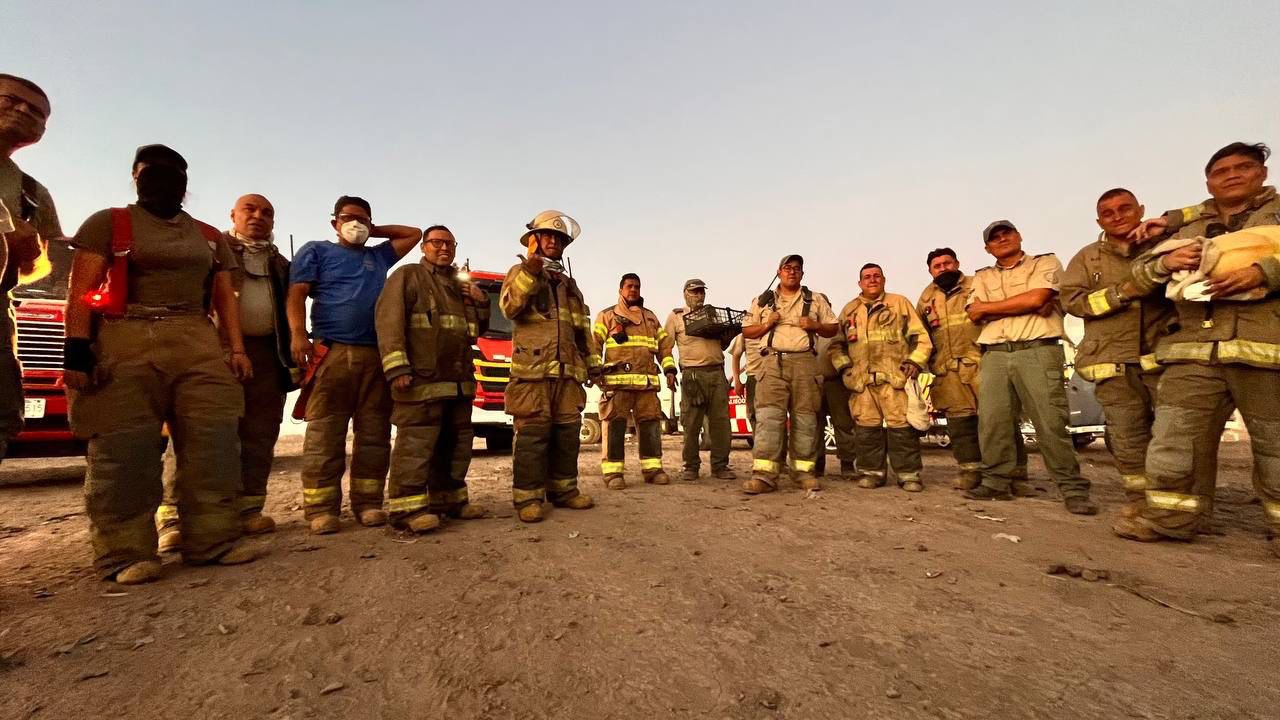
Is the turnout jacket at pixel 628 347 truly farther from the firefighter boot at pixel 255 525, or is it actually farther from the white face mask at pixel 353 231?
the firefighter boot at pixel 255 525

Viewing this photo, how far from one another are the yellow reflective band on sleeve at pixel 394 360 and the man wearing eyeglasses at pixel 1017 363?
4.57 meters

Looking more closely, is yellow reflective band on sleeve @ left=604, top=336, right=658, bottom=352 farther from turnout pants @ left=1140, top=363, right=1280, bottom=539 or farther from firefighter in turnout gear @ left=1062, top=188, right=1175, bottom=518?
turnout pants @ left=1140, top=363, right=1280, bottom=539

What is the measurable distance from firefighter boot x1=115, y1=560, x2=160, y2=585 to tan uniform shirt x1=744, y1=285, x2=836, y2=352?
4811mm

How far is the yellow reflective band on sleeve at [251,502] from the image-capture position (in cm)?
364

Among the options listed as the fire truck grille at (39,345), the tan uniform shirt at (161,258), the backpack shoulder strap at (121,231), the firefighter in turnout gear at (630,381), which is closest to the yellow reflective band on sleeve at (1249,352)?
the firefighter in turnout gear at (630,381)

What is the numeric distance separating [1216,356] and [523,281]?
4151 millimetres

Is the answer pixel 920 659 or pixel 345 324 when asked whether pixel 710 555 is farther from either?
pixel 345 324

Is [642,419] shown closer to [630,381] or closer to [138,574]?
[630,381]

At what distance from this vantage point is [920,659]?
Result: 1845mm

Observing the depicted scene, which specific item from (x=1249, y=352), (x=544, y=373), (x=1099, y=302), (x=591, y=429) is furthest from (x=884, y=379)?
(x=591, y=429)

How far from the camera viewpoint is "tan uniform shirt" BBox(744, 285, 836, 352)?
18.1ft

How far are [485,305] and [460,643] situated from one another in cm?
286

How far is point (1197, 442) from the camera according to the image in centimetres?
318

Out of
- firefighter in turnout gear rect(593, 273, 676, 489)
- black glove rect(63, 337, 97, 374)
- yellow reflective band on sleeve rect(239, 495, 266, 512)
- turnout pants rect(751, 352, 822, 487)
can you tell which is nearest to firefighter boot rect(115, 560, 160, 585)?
black glove rect(63, 337, 97, 374)
